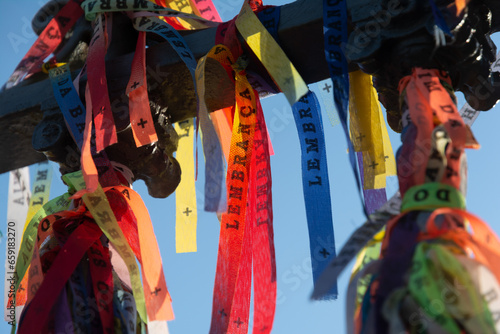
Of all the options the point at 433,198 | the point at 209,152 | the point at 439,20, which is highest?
the point at 439,20

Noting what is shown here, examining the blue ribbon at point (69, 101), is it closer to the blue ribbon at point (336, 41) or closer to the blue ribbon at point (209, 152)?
the blue ribbon at point (209, 152)

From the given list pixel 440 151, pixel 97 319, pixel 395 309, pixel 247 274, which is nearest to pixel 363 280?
pixel 395 309

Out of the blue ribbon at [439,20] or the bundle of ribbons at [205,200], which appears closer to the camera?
the blue ribbon at [439,20]

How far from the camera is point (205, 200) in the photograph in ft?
3.90

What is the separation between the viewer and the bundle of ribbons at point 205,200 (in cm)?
126

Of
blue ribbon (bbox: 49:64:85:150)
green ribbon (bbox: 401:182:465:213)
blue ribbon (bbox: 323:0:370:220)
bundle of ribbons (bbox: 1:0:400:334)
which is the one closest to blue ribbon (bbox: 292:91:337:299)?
bundle of ribbons (bbox: 1:0:400:334)

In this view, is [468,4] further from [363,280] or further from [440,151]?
[363,280]

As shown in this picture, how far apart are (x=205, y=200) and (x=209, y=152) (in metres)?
0.11

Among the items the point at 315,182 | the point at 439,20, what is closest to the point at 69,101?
the point at 315,182

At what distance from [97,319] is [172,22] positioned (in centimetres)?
71

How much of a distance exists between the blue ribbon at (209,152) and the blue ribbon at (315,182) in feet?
0.53

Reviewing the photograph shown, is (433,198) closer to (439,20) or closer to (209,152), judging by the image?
(439,20)

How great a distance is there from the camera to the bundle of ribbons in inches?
49.8

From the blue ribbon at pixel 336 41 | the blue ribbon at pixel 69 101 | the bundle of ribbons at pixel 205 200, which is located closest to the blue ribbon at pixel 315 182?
the bundle of ribbons at pixel 205 200
